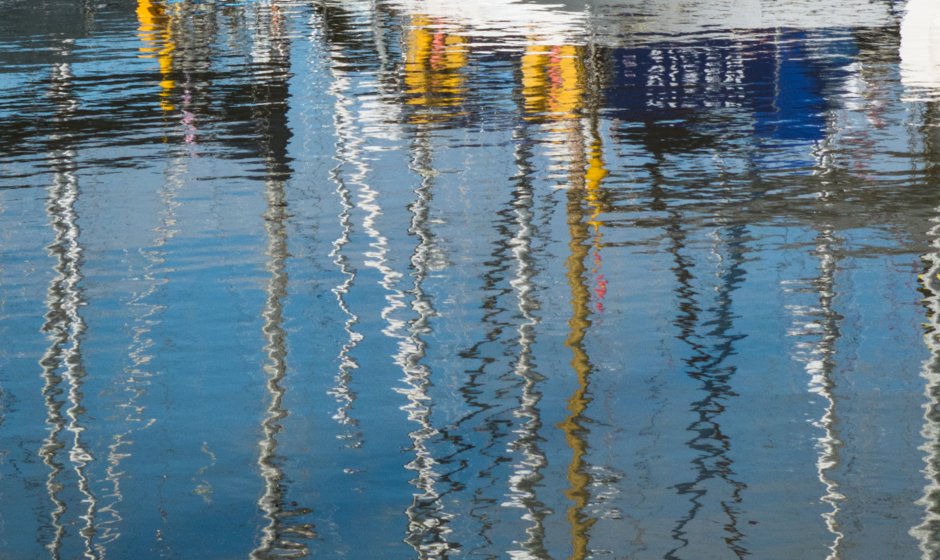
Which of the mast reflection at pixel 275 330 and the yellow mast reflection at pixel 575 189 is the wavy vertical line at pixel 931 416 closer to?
the yellow mast reflection at pixel 575 189

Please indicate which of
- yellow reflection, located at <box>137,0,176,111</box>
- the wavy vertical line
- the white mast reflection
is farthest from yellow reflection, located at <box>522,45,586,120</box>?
the wavy vertical line

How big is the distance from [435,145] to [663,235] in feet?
15.9

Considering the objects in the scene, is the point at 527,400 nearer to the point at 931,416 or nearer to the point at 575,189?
→ the point at 931,416

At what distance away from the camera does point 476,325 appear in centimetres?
934

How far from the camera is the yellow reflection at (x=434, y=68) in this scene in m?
19.6

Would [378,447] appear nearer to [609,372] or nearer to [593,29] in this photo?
[609,372]

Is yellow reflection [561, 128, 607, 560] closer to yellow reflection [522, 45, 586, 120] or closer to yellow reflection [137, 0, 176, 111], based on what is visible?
yellow reflection [522, 45, 586, 120]

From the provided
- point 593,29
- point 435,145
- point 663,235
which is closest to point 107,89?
point 435,145

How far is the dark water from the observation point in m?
6.36

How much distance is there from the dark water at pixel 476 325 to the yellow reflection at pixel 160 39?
155cm

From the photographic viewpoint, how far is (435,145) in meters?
15.9

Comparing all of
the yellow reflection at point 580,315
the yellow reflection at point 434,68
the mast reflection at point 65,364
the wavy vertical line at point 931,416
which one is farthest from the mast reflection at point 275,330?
the wavy vertical line at point 931,416

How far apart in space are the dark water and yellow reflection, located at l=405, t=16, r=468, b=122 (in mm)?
410

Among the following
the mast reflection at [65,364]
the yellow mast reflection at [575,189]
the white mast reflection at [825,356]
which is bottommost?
the white mast reflection at [825,356]
